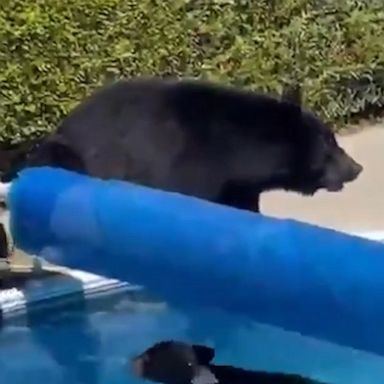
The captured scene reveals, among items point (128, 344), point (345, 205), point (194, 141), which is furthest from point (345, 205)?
point (128, 344)

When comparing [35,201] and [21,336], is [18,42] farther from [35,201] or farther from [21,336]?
[35,201]

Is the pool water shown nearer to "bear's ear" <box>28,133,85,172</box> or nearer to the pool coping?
the pool coping

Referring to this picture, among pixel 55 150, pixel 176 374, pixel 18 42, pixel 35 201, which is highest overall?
pixel 18 42

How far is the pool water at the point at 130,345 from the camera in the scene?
4.38 m

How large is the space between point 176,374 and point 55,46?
9.97ft

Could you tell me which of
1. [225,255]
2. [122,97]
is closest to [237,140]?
[122,97]

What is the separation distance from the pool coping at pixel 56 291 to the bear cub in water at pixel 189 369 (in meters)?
0.51

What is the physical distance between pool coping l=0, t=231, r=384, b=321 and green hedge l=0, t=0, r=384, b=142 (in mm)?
1922

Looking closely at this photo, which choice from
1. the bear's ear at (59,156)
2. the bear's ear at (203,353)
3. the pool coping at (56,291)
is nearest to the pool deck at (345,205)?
the pool coping at (56,291)

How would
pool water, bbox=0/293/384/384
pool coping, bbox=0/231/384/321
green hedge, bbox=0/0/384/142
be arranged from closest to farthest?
1. pool water, bbox=0/293/384/384
2. pool coping, bbox=0/231/384/321
3. green hedge, bbox=0/0/384/142

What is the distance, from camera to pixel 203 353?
4.51m

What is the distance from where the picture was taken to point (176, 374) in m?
4.26

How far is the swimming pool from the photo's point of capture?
438 centimetres

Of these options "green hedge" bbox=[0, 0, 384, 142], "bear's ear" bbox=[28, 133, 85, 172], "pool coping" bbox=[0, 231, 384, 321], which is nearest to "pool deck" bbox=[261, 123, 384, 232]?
"pool coping" bbox=[0, 231, 384, 321]
